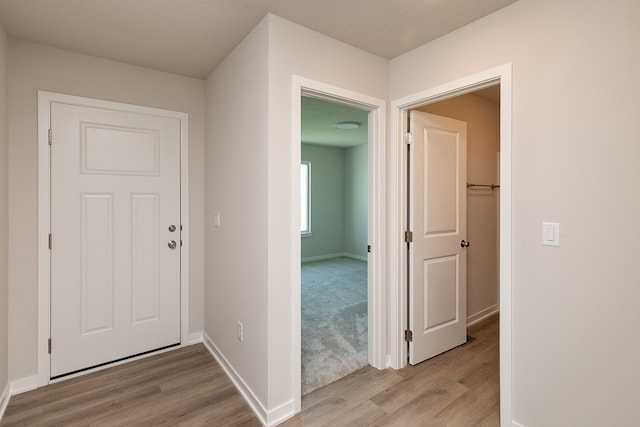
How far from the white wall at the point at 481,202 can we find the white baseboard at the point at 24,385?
3675 millimetres

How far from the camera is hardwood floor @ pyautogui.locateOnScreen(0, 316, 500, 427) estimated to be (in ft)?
6.16

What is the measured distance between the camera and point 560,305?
1.56 m

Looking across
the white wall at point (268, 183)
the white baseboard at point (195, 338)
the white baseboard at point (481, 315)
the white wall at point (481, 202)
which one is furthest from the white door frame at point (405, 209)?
the white baseboard at point (195, 338)

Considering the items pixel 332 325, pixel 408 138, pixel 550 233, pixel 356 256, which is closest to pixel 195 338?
pixel 332 325

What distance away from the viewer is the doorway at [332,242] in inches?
106

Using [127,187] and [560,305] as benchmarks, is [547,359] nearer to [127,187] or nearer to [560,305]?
[560,305]

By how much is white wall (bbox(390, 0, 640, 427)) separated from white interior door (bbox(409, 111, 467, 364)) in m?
0.77

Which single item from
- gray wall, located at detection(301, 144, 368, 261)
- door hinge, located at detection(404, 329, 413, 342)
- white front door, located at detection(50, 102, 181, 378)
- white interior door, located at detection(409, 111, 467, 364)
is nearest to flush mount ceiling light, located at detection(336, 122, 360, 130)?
gray wall, located at detection(301, 144, 368, 261)

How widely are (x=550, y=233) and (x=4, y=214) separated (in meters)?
3.28

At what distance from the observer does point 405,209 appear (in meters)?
2.40

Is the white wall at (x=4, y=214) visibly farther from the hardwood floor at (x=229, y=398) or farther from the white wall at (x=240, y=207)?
the white wall at (x=240, y=207)

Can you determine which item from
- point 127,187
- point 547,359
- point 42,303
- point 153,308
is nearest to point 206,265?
point 153,308

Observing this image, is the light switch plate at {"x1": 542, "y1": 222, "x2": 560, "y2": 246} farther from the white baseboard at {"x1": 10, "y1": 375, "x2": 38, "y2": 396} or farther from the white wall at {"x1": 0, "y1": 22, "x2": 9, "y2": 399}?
the white baseboard at {"x1": 10, "y1": 375, "x2": 38, "y2": 396}

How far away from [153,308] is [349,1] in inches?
108
